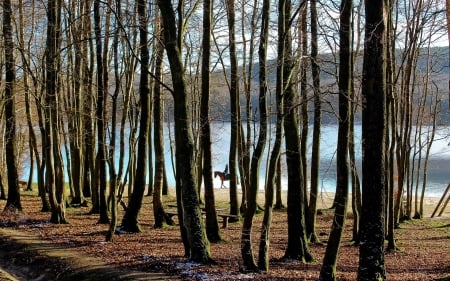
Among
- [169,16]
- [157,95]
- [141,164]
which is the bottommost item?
[141,164]

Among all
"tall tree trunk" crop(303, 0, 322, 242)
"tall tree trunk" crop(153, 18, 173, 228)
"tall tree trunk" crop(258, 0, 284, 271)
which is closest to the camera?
"tall tree trunk" crop(258, 0, 284, 271)

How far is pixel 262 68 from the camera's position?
9.75 meters

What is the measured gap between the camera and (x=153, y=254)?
421 inches

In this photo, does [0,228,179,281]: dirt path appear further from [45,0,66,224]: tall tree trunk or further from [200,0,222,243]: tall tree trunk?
[200,0,222,243]: tall tree trunk

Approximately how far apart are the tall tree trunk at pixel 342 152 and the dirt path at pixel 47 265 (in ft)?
9.17

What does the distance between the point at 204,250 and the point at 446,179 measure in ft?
120

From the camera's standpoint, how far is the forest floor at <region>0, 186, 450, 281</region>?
30.1 feet

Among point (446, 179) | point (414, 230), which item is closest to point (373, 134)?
point (414, 230)

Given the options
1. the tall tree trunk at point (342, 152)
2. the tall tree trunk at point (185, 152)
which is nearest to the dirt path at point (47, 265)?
the tall tree trunk at point (185, 152)

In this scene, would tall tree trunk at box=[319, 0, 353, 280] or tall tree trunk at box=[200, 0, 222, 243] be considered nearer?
tall tree trunk at box=[319, 0, 353, 280]

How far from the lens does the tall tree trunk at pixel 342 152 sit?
784cm

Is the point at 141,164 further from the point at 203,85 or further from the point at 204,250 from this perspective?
the point at 204,250

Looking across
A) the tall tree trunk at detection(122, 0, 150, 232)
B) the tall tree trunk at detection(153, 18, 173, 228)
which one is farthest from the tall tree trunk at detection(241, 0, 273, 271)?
the tall tree trunk at detection(153, 18, 173, 228)

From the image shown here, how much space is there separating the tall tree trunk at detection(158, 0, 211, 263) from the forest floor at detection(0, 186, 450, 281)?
489 millimetres
